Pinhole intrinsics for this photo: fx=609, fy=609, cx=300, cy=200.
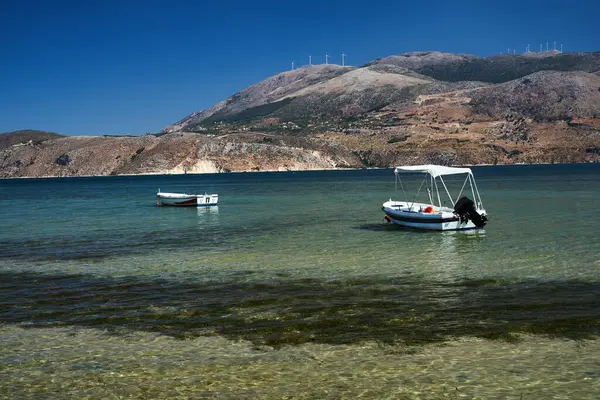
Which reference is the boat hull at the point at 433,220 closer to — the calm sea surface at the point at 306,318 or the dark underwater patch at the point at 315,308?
the calm sea surface at the point at 306,318

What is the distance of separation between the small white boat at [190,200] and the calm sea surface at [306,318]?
3347 cm

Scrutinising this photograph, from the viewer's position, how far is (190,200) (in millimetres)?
70625

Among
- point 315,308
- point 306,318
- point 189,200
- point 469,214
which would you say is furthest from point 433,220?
point 189,200

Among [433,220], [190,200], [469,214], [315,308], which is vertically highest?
[469,214]

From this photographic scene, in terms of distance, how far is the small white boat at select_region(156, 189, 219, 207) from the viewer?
6994 centimetres

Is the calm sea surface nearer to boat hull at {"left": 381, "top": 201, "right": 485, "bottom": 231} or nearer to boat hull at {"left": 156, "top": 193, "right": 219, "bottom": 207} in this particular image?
boat hull at {"left": 381, "top": 201, "right": 485, "bottom": 231}

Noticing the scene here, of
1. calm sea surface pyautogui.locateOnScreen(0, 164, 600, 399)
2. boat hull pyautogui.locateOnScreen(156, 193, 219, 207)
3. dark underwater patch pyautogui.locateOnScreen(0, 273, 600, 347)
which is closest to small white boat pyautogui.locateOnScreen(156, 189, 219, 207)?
boat hull pyautogui.locateOnScreen(156, 193, 219, 207)

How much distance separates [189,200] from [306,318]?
54.9 m

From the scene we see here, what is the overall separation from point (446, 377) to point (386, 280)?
10398 mm

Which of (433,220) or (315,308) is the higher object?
(433,220)

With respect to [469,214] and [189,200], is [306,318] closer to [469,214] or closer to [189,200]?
[469,214]

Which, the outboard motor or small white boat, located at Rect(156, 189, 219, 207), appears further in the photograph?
small white boat, located at Rect(156, 189, 219, 207)

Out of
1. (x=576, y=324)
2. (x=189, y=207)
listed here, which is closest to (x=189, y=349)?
(x=576, y=324)

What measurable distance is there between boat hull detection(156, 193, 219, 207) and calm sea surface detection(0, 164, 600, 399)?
33.5 meters
